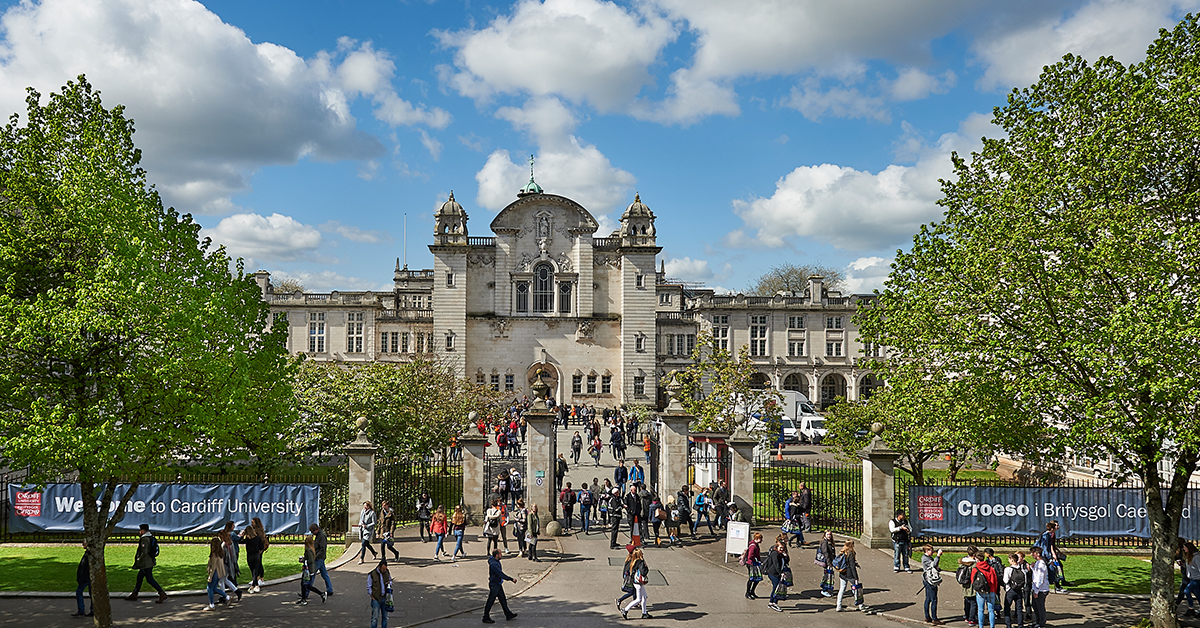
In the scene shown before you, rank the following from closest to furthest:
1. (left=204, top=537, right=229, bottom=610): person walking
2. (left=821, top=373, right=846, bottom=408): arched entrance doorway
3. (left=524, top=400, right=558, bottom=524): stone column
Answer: (left=204, top=537, right=229, bottom=610): person walking → (left=524, top=400, right=558, bottom=524): stone column → (left=821, top=373, right=846, bottom=408): arched entrance doorway

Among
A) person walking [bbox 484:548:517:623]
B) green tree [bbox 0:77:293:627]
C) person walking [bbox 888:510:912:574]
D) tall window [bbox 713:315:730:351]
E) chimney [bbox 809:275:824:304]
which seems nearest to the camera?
green tree [bbox 0:77:293:627]

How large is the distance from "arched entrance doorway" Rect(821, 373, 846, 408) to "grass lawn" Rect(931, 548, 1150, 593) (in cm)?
4554

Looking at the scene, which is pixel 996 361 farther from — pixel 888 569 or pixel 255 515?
pixel 255 515

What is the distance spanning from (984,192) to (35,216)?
1637cm

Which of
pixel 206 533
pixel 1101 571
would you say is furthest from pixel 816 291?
pixel 206 533

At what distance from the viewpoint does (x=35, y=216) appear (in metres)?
10.9

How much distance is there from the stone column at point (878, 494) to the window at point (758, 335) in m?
43.0

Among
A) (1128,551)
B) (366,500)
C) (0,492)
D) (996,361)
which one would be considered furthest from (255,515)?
(1128,551)

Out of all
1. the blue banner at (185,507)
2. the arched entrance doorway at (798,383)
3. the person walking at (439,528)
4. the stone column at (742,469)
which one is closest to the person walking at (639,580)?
the person walking at (439,528)

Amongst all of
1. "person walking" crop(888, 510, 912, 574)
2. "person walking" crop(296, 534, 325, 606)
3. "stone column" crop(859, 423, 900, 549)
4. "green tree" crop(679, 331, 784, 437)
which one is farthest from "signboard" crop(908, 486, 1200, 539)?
"person walking" crop(296, 534, 325, 606)

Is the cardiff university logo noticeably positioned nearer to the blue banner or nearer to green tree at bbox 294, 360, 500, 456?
the blue banner

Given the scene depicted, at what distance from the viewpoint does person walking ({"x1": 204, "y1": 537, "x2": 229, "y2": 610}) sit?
13.6m

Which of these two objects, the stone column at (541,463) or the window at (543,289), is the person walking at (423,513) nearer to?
the stone column at (541,463)

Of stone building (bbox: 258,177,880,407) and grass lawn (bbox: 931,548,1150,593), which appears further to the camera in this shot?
A: stone building (bbox: 258,177,880,407)
